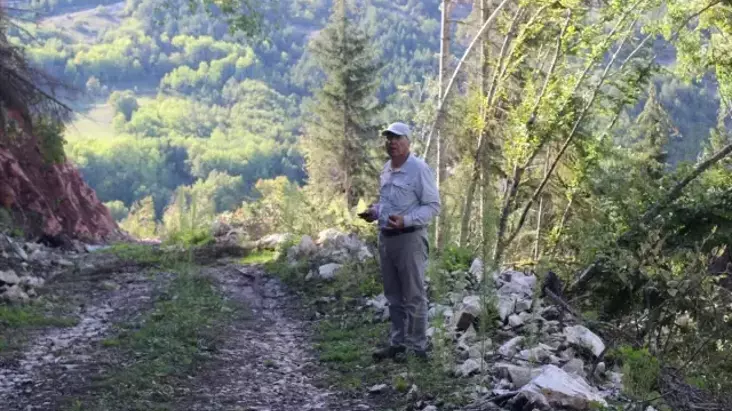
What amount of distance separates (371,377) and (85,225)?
23941 mm

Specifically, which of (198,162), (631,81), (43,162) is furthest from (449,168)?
(198,162)

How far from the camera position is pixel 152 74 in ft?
618

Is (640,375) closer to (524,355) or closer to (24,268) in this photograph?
(524,355)

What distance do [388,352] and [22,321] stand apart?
419cm

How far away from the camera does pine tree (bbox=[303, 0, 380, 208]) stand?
29.7 m

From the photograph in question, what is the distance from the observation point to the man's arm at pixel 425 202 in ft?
20.2

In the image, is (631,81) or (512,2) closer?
(631,81)

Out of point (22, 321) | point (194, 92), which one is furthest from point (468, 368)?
point (194, 92)

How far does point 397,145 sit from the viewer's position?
6.28 meters

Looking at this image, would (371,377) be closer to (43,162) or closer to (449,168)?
(449,168)

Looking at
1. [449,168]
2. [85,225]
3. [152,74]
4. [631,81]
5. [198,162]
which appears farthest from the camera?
[152,74]

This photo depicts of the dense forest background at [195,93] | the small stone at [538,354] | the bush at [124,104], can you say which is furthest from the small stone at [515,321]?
the bush at [124,104]

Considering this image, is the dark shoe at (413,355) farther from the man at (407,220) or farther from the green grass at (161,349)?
the green grass at (161,349)

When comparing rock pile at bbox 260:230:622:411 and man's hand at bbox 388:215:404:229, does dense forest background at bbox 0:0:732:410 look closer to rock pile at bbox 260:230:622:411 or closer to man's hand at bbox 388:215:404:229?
rock pile at bbox 260:230:622:411
